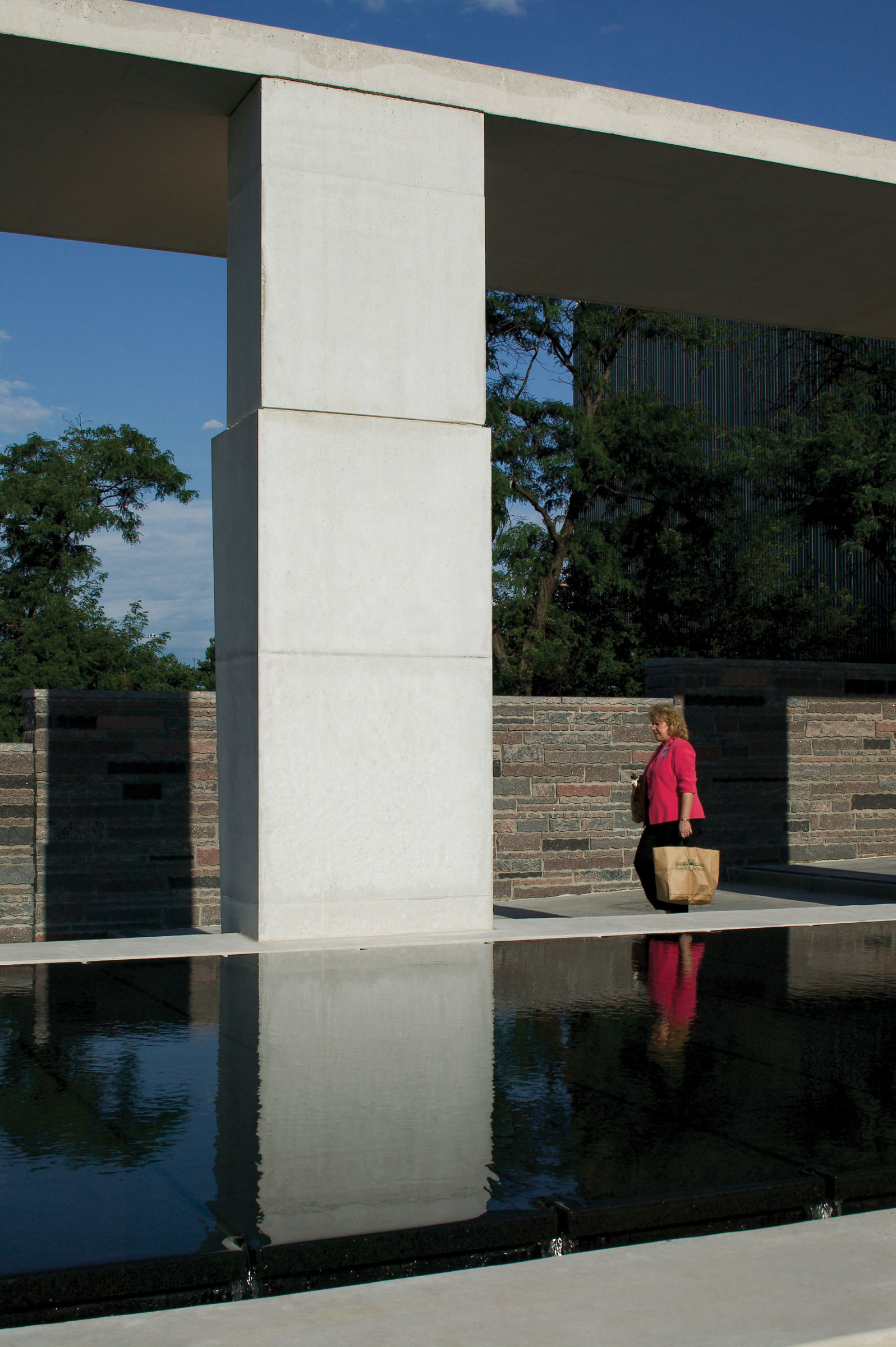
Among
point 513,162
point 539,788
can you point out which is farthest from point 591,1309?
point 539,788

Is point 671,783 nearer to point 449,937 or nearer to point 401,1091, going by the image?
point 449,937

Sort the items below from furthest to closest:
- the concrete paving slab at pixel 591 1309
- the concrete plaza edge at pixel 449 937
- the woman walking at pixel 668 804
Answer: the woman walking at pixel 668 804
the concrete plaza edge at pixel 449 937
the concrete paving slab at pixel 591 1309

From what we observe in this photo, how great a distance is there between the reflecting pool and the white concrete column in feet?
3.05

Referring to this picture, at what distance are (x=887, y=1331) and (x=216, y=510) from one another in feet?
21.8

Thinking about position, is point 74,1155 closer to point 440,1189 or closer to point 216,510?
point 440,1189

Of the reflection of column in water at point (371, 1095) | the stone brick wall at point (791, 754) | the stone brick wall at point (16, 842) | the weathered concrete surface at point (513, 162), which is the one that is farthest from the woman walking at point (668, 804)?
the stone brick wall at point (791, 754)

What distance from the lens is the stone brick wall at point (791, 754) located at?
1574 cm

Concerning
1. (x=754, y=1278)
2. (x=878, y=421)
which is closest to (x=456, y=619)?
(x=754, y=1278)

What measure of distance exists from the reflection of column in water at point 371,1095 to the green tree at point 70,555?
Answer: 32.9m

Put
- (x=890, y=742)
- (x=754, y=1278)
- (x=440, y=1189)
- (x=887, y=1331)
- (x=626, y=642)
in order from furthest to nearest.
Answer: (x=626, y=642), (x=890, y=742), (x=440, y=1189), (x=754, y=1278), (x=887, y=1331)

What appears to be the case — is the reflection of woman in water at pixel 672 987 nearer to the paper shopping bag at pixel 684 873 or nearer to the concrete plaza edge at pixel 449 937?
the concrete plaza edge at pixel 449 937

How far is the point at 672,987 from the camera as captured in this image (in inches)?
261

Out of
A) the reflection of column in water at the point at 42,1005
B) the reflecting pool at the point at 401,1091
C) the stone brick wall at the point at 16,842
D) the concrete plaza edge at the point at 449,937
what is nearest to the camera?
the reflecting pool at the point at 401,1091

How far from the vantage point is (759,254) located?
1154cm
